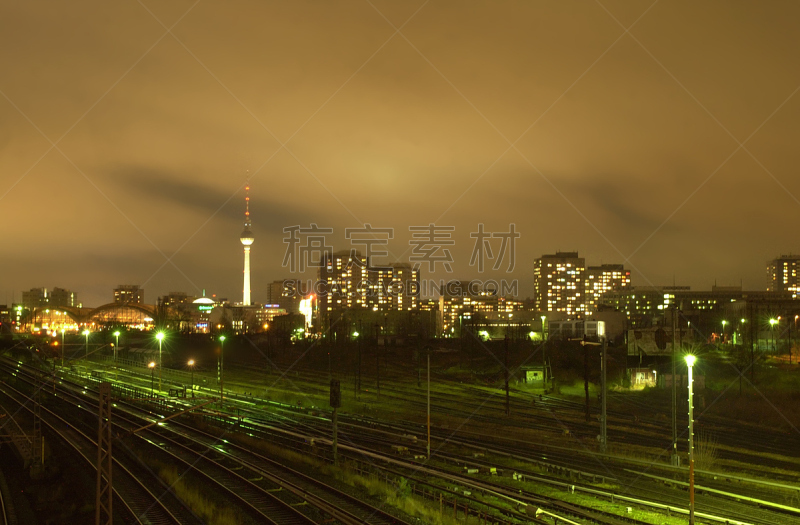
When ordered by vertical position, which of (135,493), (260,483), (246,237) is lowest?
(135,493)

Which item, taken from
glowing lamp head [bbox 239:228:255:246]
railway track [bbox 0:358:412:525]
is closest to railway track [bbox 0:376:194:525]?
railway track [bbox 0:358:412:525]

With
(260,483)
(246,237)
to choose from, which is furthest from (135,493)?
(246,237)

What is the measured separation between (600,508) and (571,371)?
36763 millimetres

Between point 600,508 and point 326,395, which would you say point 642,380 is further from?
point 600,508

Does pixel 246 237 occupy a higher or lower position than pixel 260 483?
higher

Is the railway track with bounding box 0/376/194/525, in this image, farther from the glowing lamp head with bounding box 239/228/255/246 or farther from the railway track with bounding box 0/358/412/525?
the glowing lamp head with bounding box 239/228/255/246

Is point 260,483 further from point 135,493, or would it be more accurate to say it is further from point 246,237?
point 246,237

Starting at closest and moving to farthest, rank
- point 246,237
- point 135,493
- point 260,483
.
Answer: point 135,493
point 260,483
point 246,237

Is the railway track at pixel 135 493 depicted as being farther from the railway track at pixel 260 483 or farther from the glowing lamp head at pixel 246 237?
the glowing lamp head at pixel 246 237

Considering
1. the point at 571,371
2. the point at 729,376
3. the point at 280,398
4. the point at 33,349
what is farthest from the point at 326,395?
the point at 33,349

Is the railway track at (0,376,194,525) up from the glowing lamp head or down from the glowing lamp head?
down

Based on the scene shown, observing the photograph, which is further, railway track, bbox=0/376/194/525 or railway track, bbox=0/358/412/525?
railway track, bbox=0/376/194/525

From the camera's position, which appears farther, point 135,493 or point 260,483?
point 260,483

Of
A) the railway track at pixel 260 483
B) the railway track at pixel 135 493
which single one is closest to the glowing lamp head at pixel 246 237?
the railway track at pixel 135 493
